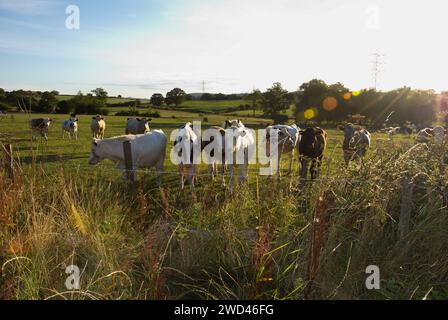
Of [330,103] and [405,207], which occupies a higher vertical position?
[330,103]

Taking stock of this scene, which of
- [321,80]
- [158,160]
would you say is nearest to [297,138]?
[158,160]

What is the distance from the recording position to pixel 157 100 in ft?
285

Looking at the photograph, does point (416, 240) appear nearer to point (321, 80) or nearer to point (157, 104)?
point (321, 80)

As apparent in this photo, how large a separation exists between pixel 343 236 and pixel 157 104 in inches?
3365

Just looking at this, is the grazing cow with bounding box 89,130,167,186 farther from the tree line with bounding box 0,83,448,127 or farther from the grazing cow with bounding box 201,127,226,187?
the tree line with bounding box 0,83,448,127

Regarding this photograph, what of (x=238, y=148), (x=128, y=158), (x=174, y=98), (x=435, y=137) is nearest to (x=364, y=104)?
(x=174, y=98)

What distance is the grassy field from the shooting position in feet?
12.1

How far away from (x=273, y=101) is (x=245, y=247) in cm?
6778

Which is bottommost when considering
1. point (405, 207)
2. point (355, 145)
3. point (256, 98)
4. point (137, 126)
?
point (405, 207)

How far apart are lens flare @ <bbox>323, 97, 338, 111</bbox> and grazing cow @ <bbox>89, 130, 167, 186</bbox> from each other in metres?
53.1

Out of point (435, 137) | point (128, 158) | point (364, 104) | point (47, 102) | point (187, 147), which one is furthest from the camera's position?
point (364, 104)

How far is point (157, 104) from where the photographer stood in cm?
8694

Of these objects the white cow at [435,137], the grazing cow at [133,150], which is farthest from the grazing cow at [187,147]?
the white cow at [435,137]

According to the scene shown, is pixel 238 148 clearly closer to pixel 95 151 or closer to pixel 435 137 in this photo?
pixel 95 151
